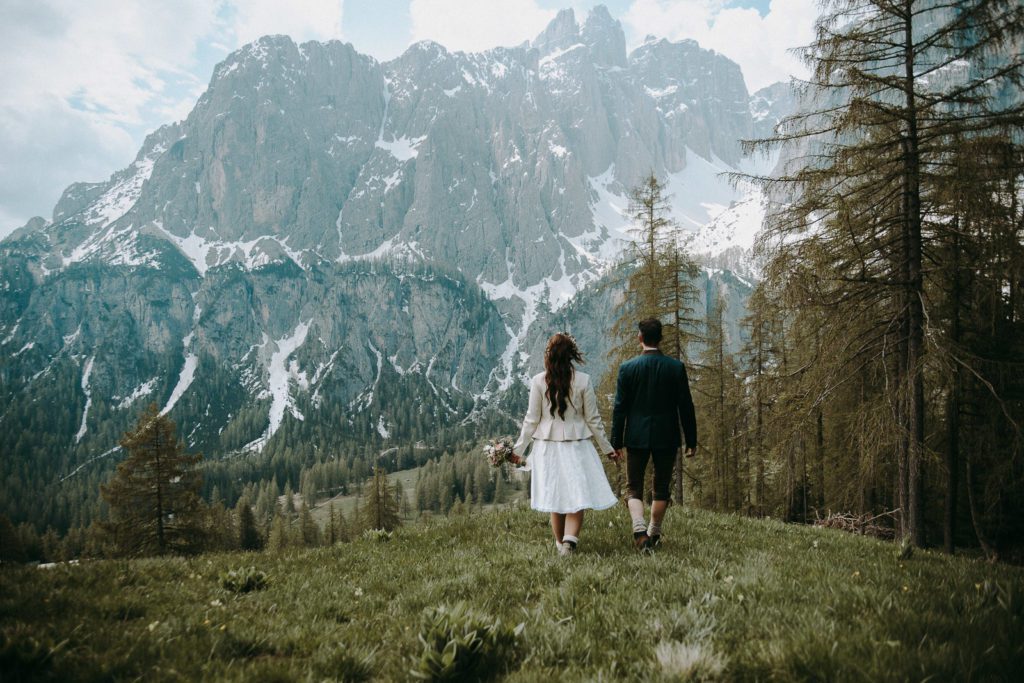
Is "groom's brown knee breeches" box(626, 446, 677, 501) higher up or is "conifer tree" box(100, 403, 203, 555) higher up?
"groom's brown knee breeches" box(626, 446, 677, 501)

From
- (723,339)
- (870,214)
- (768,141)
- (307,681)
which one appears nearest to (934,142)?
(870,214)

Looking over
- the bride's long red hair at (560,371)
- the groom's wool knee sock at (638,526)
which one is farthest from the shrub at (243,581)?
the groom's wool knee sock at (638,526)

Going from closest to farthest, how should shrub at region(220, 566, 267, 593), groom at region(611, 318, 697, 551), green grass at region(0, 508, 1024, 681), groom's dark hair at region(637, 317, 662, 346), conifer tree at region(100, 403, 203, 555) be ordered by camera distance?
green grass at region(0, 508, 1024, 681) < shrub at region(220, 566, 267, 593) < groom at region(611, 318, 697, 551) < groom's dark hair at region(637, 317, 662, 346) < conifer tree at region(100, 403, 203, 555)

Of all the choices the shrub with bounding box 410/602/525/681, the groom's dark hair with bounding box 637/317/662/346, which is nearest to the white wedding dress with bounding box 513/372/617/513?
the groom's dark hair with bounding box 637/317/662/346

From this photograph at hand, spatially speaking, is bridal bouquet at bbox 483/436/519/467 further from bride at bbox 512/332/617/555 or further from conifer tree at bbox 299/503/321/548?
conifer tree at bbox 299/503/321/548

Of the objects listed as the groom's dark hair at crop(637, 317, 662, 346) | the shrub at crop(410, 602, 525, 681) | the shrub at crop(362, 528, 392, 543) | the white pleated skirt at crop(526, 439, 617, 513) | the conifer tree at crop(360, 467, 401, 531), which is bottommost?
the conifer tree at crop(360, 467, 401, 531)

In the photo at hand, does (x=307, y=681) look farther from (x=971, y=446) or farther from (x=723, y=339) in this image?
(x=723, y=339)

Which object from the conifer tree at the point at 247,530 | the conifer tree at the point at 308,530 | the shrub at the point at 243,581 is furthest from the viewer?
the conifer tree at the point at 308,530

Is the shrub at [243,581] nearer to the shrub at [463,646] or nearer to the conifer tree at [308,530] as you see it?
the shrub at [463,646]

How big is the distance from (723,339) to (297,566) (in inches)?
1065

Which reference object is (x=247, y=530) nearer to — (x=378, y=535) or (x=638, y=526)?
(x=378, y=535)

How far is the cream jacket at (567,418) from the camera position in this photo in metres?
7.03

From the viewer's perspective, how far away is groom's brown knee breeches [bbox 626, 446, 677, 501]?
732cm

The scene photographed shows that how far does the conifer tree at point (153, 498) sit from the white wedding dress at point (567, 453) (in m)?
26.3
